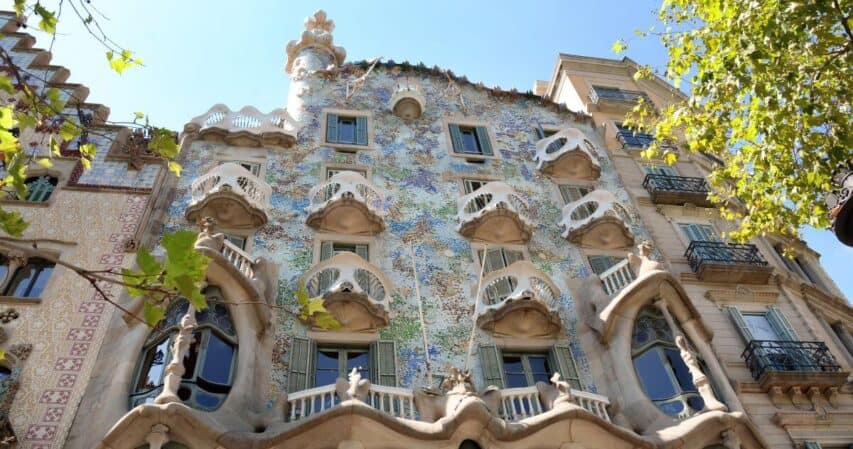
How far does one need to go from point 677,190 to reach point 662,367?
23.1 feet

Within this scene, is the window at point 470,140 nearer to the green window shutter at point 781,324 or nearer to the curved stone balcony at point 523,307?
the curved stone balcony at point 523,307

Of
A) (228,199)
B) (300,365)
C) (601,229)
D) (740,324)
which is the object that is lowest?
(300,365)

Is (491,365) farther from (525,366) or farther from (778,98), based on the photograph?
(778,98)

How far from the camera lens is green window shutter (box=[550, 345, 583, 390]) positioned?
12.9 m

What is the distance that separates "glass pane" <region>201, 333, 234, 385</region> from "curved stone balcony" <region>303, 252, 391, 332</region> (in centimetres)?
202

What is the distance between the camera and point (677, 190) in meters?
18.3

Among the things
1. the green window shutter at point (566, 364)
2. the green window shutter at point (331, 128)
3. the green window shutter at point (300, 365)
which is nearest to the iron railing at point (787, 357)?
the green window shutter at point (566, 364)

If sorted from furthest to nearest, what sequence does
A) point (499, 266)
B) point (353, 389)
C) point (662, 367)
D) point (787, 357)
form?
point (499, 266) < point (787, 357) < point (662, 367) < point (353, 389)

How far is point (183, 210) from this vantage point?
48.7 feet

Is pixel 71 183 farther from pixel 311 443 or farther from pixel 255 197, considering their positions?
pixel 311 443

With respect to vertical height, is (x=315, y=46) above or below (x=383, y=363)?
above

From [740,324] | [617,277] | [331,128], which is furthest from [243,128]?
[740,324]

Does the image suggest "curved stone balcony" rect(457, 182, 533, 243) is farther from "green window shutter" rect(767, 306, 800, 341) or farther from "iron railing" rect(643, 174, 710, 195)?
"green window shutter" rect(767, 306, 800, 341)

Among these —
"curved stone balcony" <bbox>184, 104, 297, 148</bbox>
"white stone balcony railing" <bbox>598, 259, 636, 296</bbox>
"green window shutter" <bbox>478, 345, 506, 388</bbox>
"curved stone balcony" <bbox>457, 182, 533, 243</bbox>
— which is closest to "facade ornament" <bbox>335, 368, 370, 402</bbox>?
"green window shutter" <bbox>478, 345, 506, 388</bbox>
